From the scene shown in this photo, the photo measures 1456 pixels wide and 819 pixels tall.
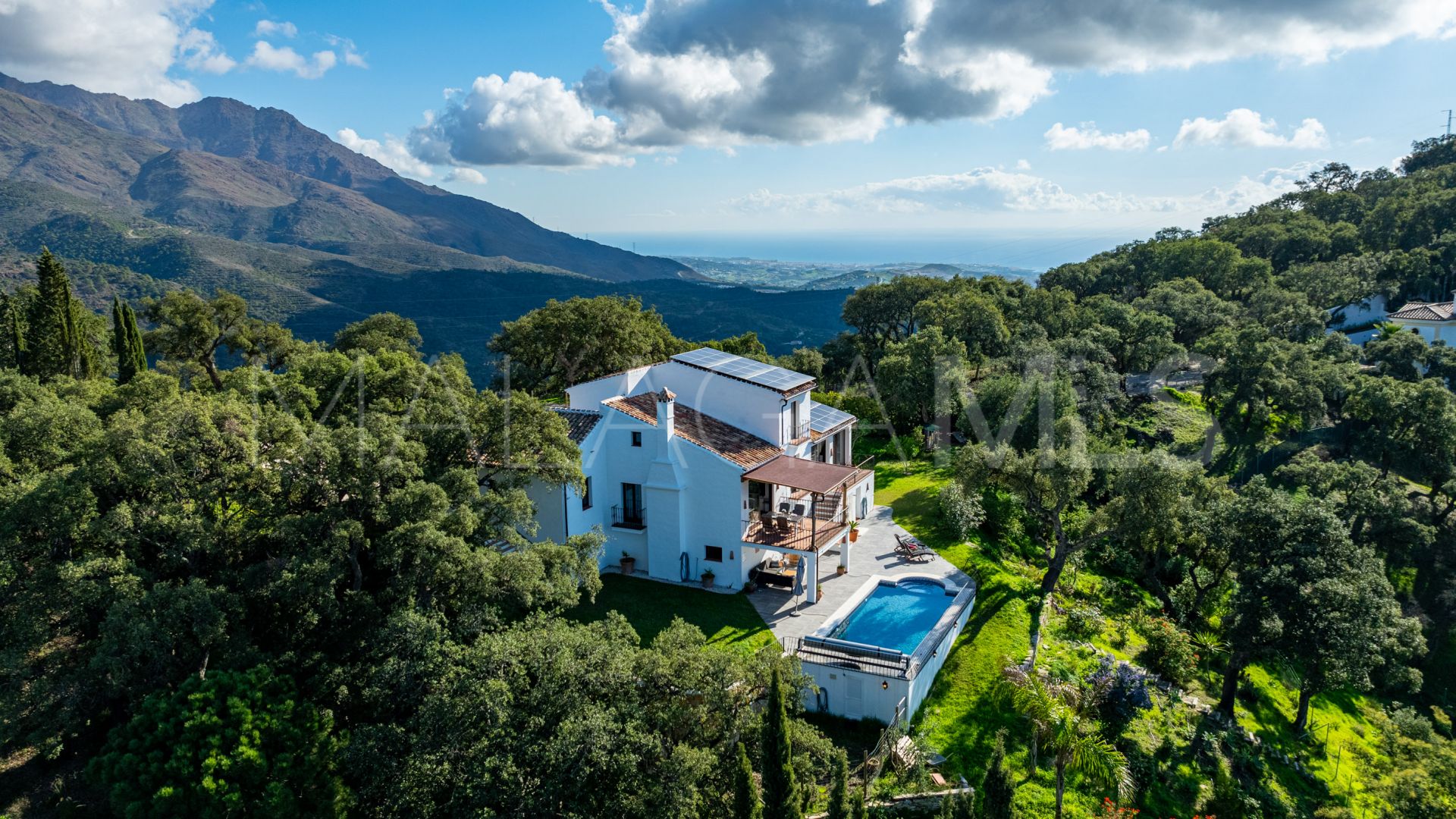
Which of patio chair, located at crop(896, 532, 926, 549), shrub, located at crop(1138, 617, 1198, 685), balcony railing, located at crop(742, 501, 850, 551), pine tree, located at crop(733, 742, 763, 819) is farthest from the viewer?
patio chair, located at crop(896, 532, 926, 549)

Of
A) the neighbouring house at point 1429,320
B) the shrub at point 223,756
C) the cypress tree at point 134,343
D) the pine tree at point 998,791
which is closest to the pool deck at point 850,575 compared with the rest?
the pine tree at point 998,791

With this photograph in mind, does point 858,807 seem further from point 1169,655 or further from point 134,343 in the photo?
point 134,343

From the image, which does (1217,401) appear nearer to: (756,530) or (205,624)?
(756,530)

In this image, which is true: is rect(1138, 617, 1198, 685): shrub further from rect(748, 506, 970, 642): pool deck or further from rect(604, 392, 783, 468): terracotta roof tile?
rect(604, 392, 783, 468): terracotta roof tile

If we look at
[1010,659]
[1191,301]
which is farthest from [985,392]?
[1191,301]

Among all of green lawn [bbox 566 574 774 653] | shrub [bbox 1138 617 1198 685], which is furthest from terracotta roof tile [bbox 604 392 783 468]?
shrub [bbox 1138 617 1198 685]

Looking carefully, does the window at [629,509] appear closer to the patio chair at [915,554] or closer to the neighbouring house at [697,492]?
the neighbouring house at [697,492]
